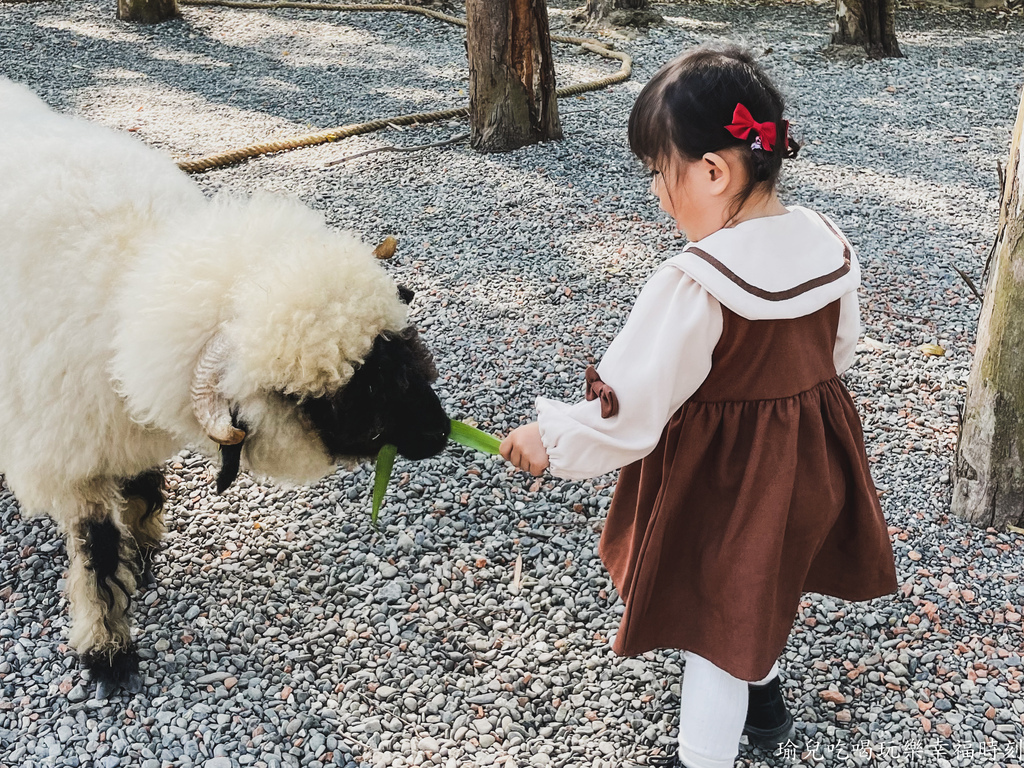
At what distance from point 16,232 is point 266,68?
6.92 metres

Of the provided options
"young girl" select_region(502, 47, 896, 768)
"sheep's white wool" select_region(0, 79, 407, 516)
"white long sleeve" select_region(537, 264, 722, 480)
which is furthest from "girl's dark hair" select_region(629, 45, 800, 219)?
"sheep's white wool" select_region(0, 79, 407, 516)

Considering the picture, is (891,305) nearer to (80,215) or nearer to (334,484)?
(334,484)

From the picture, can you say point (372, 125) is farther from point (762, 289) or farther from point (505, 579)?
point (762, 289)

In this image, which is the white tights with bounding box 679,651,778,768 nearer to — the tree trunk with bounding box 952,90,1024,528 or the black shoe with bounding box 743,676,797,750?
the black shoe with bounding box 743,676,797,750

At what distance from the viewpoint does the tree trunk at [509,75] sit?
560 centimetres

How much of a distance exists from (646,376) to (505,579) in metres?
1.39

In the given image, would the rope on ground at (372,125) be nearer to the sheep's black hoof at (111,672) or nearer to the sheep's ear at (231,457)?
the sheep's black hoof at (111,672)

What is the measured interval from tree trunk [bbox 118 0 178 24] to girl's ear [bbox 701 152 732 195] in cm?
988

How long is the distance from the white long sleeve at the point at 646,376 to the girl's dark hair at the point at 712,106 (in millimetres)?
257

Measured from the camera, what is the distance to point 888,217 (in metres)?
5.12

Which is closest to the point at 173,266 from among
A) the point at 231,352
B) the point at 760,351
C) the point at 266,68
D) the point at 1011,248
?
the point at 231,352

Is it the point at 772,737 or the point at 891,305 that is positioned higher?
the point at 891,305

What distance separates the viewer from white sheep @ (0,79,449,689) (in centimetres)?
192

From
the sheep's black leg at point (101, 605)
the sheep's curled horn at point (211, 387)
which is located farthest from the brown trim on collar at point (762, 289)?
the sheep's black leg at point (101, 605)
